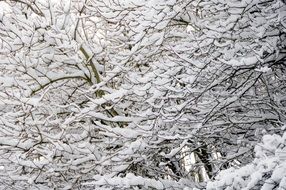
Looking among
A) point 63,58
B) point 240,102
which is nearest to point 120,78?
point 63,58

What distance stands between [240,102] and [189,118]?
744 mm

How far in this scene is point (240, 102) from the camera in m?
5.16

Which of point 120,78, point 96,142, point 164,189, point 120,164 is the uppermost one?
point 120,78

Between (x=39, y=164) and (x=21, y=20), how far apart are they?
2067 mm

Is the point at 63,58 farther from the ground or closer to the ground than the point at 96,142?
farther from the ground

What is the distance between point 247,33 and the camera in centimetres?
482

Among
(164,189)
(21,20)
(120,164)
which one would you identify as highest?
(21,20)

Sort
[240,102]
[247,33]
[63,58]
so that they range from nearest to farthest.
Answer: [247,33] < [240,102] < [63,58]

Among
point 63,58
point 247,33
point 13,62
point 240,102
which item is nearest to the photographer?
point 247,33

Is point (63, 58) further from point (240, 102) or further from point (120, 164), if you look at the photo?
point (240, 102)

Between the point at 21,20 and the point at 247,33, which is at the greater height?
the point at 21,20

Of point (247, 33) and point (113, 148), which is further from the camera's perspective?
point (113, 148)

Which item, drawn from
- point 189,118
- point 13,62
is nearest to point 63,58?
point 13,62

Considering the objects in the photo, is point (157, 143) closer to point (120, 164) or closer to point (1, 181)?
point (120, 164)
